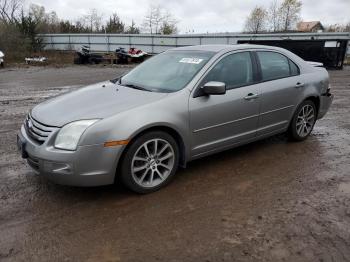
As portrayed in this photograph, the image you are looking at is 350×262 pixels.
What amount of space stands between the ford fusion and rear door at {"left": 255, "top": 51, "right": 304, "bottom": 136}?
0.6 inches

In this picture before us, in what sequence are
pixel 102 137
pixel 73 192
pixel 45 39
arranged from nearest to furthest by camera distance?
pixel 102 137
pixel 73 192
pixel 45 39

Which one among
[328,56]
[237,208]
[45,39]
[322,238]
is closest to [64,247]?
[237,208]

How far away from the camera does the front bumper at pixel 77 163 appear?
3.59 meters

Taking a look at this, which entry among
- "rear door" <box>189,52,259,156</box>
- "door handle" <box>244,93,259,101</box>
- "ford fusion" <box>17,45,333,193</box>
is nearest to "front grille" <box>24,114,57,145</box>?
"ford fusion" <box>17,45,333,193</box>

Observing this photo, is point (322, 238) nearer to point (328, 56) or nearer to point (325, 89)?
point (325, 89)

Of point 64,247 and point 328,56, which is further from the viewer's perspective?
point 328,56

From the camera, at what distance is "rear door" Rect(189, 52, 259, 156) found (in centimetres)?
440

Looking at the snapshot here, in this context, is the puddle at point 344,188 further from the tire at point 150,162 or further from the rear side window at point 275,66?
the tire at point 150,162

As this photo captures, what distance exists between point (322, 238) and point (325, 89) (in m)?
3.46

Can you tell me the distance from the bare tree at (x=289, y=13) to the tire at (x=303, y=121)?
60592 mm

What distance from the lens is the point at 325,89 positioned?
241 inches

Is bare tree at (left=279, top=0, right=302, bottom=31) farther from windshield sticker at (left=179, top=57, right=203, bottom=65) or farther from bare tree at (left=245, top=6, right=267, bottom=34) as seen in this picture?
windshield sticker at (left=179, top=57, right=203, bottom=65)

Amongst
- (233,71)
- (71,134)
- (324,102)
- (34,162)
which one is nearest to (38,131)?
(34,162)

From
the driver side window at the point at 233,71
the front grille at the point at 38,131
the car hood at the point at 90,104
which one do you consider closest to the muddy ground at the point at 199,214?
the front grille at the point at 38,131
